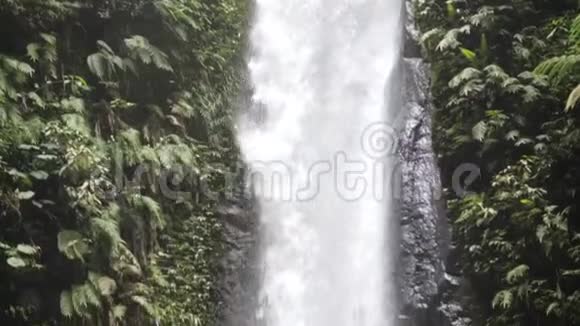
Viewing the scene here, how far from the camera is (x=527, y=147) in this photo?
673cm

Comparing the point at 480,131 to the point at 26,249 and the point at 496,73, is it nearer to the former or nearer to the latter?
the point at 496,73

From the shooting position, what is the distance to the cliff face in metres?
6.69

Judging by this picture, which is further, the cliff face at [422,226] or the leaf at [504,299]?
the cliff face at [422,226]

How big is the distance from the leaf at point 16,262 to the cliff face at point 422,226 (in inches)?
171

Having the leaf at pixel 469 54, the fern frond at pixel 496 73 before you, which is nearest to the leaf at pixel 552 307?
the fern frond at pixel 496 73

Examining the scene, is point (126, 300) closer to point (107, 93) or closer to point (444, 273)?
point (107, 93)

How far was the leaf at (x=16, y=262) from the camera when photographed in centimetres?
499

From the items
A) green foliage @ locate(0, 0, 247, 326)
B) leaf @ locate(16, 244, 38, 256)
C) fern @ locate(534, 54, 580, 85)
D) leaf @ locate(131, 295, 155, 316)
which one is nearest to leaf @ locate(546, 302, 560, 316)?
fern @ locate(534, 54, 580, 85)

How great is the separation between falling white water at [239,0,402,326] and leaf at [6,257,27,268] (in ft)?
11.7

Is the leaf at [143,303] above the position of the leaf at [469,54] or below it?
below

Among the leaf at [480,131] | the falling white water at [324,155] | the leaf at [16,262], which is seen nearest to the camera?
the leaf at [16,262]

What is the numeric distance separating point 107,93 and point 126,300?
8.37ft

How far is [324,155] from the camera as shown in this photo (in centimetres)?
938

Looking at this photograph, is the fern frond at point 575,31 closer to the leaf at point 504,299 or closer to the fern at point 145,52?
the leaf at point 504,299
